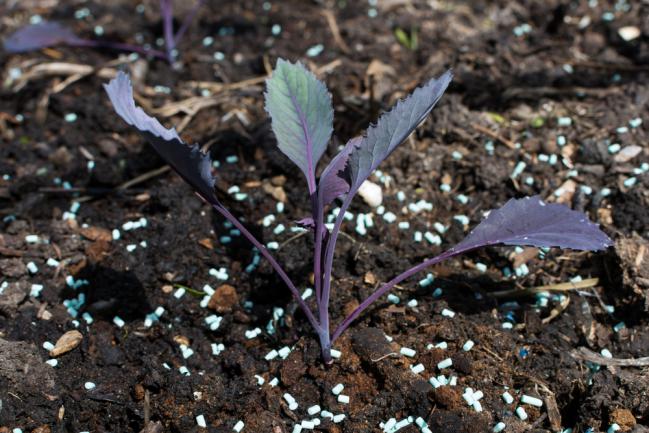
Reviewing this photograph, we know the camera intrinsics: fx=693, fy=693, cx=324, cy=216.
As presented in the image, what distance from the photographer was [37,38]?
2.30 meters

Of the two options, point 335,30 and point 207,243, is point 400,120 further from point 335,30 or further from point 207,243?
point 335,30

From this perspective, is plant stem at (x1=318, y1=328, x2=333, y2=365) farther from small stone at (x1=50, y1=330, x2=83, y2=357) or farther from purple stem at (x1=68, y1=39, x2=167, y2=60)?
purple stem at (x1=68, y1=39, x2=167, y2=60)

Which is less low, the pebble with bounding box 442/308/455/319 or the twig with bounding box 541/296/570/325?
the pebble with bounding box 442/308/455/319

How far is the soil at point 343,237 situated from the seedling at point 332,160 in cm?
19

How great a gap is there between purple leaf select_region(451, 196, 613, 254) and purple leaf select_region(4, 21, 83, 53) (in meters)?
1.62

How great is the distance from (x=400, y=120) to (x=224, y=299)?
25.9 inches

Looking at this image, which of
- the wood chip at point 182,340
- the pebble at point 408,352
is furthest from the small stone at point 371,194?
the wood chip at point 182,340

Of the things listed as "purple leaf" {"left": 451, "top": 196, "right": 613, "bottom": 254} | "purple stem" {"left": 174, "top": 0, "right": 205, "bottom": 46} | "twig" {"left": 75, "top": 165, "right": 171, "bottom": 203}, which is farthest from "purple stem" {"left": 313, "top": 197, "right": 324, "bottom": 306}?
"purple stem" {"left": 174, "top": 0, "right": 205, "bottom": 46}

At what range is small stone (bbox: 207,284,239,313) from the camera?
1623mm

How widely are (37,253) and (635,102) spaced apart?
5.53 ft

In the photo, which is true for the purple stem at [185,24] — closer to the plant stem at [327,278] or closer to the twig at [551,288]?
the plant stem at [327,278]

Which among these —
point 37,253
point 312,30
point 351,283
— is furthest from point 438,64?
point 37,253

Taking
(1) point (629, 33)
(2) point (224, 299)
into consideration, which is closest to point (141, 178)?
(2) point (224, 299)

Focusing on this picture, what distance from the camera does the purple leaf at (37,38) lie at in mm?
2252
